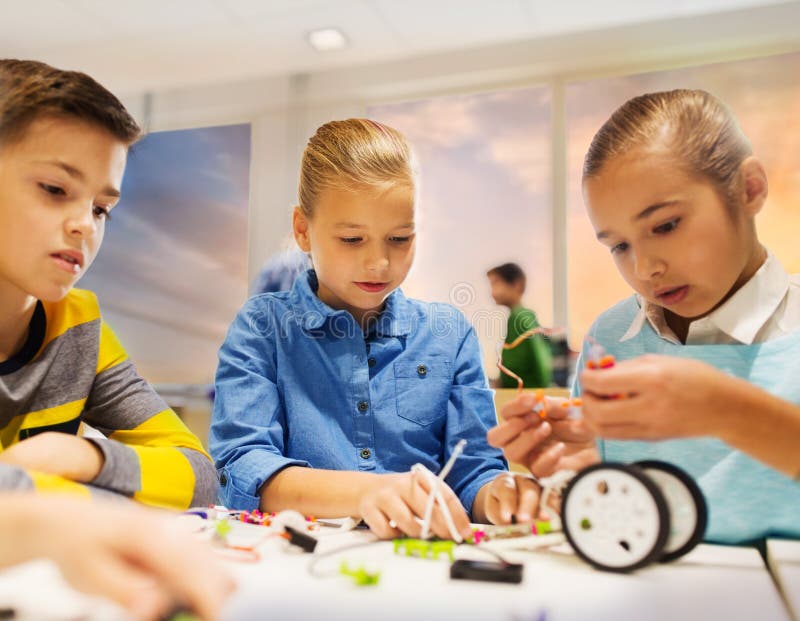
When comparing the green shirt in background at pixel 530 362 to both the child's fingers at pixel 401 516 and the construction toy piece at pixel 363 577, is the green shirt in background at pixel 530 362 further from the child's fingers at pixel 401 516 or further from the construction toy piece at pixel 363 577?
the construction toy piece at pixel 363 577

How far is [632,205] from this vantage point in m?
0.68

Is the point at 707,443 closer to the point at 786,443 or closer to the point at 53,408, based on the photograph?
the point at 786,443

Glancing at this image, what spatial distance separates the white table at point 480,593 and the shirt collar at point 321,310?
383mm

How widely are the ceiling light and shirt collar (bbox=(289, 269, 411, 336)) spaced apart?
65 centimetres

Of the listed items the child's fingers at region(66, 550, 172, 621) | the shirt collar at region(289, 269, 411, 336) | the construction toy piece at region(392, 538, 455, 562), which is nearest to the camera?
the child's fingers at region(66, 550, 172, 621)

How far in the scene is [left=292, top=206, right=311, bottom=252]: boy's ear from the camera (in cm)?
87

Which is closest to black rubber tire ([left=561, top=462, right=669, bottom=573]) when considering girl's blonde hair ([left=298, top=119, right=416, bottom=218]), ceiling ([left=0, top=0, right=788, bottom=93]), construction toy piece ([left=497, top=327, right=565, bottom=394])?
construction toy piece ([left=497, top=327, right=565, bottom=394])

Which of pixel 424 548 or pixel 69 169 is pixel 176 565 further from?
pixel 69 169

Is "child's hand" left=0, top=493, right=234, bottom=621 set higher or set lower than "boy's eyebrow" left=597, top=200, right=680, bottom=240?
lower

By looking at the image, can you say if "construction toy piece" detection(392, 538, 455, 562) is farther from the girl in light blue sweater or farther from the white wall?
the white wall

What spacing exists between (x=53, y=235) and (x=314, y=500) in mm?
362

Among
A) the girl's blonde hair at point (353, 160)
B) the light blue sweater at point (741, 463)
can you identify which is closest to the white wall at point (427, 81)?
the girl's blonde hair at point (353, 160)

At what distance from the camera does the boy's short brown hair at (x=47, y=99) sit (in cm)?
64

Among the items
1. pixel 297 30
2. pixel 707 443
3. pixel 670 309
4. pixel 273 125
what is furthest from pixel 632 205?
pixel 297 30
